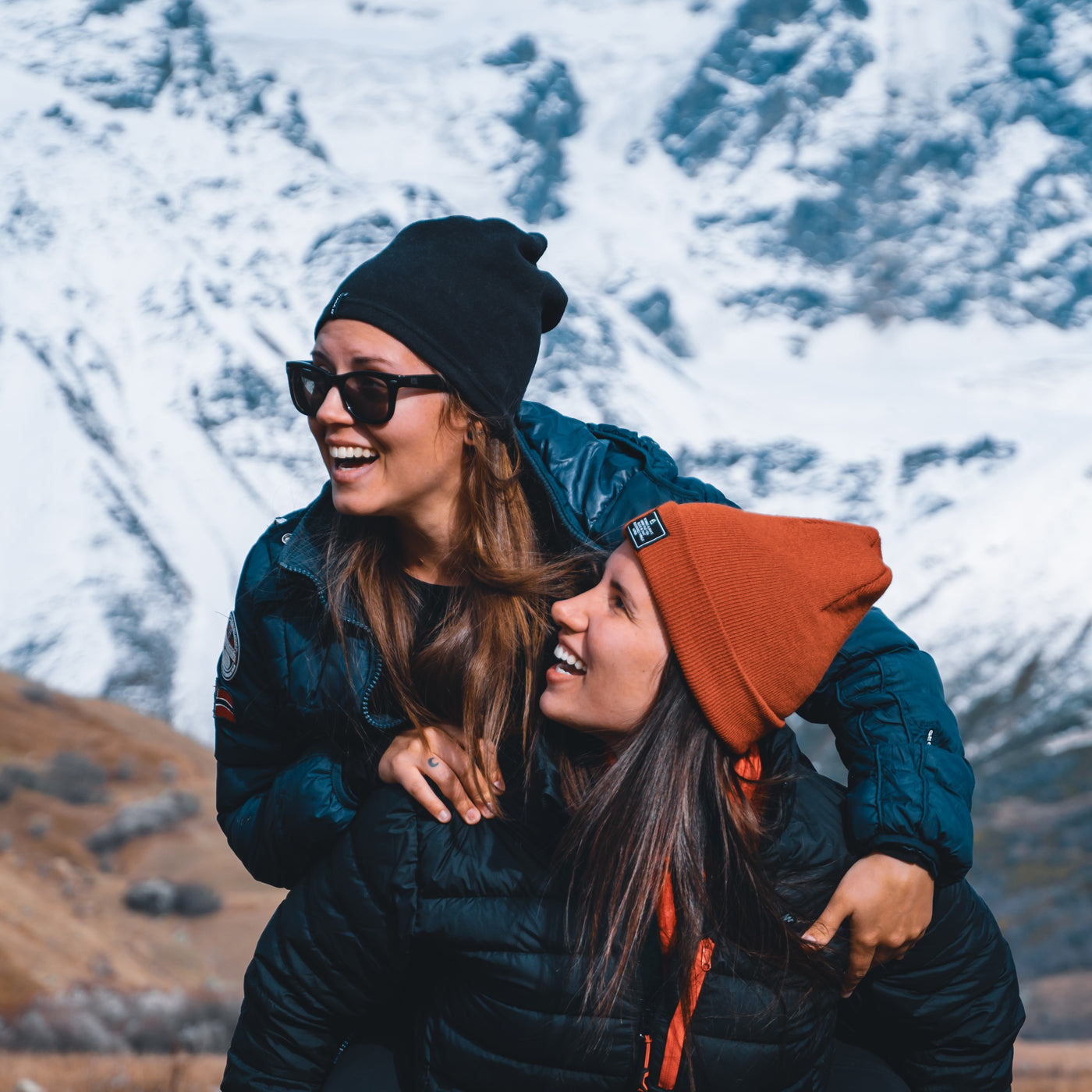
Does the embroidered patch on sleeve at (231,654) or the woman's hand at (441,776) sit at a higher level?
the woman's hand at (441,776)

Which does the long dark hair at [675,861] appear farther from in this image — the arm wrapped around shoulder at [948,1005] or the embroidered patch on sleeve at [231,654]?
the embroidered patch on sleeve at [231,654]

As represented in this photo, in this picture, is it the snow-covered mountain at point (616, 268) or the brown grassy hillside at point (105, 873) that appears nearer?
the brown grassy hillside at point (105, 873)

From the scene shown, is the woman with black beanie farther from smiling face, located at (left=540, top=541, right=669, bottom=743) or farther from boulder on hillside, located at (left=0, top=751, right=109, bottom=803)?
boulder on hillside, located at (left=0, top=751, right=109, bottom=803)

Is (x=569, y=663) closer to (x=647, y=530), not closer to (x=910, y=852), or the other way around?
(x=647, y=530)

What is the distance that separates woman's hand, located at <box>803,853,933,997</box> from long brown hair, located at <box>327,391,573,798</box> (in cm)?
44

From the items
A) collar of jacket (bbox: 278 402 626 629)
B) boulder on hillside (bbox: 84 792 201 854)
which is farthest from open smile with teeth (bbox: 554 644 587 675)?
boulder on hillside (bbox: 84 792 201 854)

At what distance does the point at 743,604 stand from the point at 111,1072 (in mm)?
2544

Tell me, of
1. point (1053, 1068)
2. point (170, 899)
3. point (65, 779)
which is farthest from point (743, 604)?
point (65, 779)

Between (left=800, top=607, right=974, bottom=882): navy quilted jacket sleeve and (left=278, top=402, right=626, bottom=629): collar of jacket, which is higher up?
(left=278, top=402, right=626, bottom=629): collar of jacket

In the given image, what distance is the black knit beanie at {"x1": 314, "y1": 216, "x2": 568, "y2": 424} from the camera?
1450mm

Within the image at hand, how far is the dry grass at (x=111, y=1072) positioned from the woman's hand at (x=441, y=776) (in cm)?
199

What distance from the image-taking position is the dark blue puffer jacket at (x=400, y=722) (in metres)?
1.28

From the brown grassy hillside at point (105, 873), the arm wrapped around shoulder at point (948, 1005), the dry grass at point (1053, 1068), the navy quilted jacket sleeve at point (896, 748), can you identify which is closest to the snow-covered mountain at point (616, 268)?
the dry grass at point (1053, 1068)

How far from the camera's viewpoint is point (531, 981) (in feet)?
4.05
